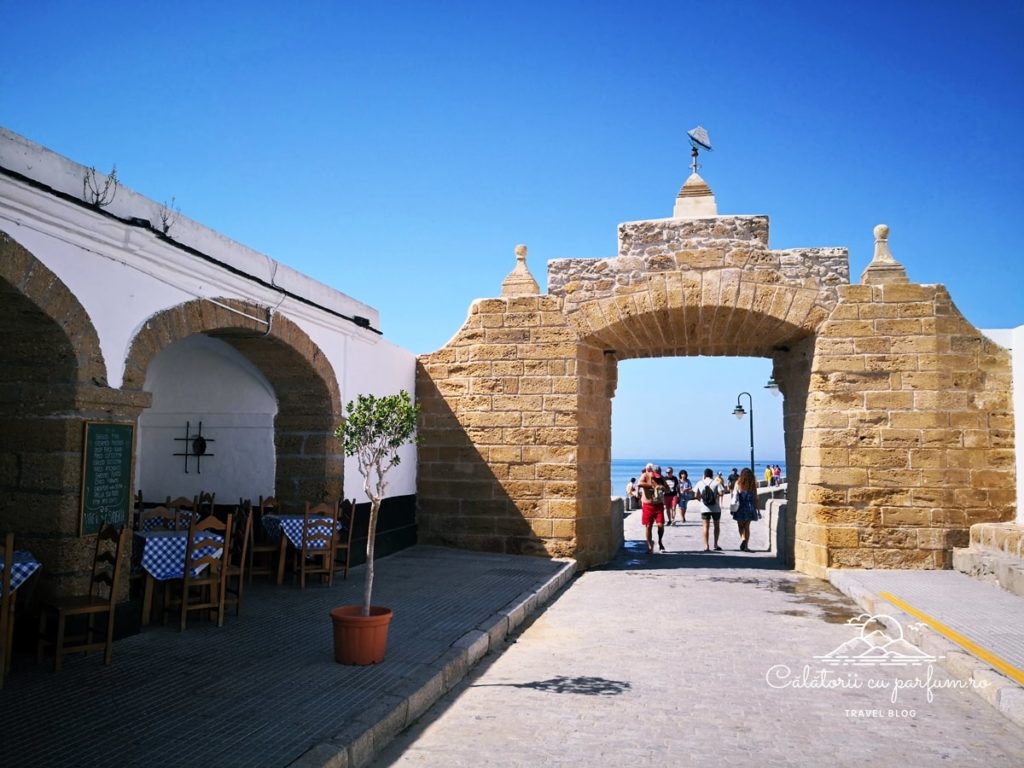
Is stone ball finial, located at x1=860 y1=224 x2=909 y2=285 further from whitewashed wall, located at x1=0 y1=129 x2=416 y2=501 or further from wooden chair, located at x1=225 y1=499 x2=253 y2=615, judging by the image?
wooden chair, located at x1=225 y1=499 x2=253 y2=615

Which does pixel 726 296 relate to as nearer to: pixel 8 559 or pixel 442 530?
pixel 442 530

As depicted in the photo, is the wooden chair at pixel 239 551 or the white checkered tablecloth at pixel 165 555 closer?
the white checkered tablecloth at pixel 165 555

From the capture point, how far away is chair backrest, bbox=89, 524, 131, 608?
494cm

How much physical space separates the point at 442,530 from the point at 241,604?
164 inches

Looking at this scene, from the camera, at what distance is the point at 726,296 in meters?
9.45

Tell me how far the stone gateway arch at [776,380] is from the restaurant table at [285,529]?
9.85 ft

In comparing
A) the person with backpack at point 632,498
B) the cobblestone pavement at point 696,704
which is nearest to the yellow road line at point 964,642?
the cobblestone pavement at point 696,704

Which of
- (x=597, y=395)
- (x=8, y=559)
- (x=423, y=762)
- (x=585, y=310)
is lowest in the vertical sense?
(x=423, y=762)

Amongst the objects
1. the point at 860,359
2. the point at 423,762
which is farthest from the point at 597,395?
the point at 423,762

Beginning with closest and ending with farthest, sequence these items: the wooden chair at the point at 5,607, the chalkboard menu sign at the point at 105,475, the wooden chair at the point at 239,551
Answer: the wooden chair at the point at 5,607, the chalkboard menu sign at the point at 105,475, the wooden chair at the point at 239,551

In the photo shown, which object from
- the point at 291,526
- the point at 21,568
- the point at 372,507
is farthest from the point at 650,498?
the point at 21,568

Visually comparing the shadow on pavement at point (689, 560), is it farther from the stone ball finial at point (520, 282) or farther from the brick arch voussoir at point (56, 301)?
the brick arch voussoir at point (56, 301)

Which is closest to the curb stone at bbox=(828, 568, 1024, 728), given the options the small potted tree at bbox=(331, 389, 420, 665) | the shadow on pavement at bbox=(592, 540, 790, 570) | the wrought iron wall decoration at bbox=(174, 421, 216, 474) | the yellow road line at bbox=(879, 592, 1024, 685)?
the yellow road line at bbox=(879, 592, 1024, 685)

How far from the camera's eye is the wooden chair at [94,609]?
4.71 meters
